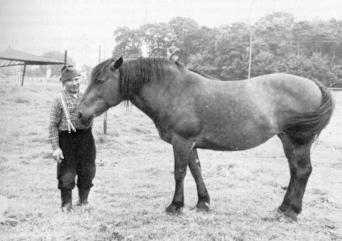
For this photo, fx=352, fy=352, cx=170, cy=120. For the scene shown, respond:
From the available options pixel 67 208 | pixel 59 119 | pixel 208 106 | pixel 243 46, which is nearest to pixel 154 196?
pixel 67 208

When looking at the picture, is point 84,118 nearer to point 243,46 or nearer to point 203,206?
point 203,206

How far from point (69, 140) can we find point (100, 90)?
2.78ft

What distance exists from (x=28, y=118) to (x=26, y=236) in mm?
11823

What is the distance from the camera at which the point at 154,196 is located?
6559 millimetres

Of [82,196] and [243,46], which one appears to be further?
[243,46]

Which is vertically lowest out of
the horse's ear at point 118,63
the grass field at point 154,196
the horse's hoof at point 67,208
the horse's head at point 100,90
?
the grass field at point 154,196

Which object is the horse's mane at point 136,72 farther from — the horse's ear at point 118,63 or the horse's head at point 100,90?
the horse's ear at point 118,63

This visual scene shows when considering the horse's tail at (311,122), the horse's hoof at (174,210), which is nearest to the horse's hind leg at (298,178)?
the horse's tail at (311,122)

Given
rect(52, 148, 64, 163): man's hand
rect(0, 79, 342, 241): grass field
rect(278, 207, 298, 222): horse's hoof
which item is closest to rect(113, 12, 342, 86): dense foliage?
rect(0, 79, 342, 241): grass field

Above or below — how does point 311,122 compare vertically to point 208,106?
below

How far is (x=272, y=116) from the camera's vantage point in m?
5.23

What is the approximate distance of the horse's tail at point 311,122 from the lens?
5.31m

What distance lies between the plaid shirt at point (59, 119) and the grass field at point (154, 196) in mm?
1117

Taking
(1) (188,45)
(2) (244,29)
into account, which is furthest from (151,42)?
(2) (244,29)
